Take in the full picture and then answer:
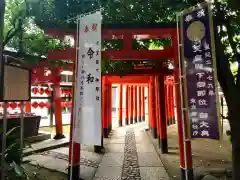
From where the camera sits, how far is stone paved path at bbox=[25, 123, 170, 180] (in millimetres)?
5586

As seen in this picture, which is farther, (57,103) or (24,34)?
(57,103)

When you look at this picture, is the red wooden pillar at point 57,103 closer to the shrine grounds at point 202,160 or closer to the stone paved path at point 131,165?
the stone paved path at point 131,165

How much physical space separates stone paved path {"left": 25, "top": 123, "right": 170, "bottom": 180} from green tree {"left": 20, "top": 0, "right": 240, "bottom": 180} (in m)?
2.35

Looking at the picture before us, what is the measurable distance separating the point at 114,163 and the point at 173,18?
4253 millimetres

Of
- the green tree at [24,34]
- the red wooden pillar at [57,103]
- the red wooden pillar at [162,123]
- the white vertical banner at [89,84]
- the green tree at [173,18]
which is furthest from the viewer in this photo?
the red wooden pillar at [57,103]

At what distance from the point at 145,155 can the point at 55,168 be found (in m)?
3.00

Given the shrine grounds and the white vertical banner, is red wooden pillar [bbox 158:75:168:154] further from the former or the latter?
the white vertical banner

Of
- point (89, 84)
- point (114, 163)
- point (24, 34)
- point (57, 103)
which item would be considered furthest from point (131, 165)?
point (57, 103)

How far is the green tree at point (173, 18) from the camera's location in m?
3.85

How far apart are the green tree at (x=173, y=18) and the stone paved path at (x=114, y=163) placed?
2.35 m

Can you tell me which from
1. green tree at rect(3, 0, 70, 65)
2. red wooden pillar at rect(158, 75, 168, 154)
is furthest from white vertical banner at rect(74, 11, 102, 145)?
red wooden pillar at rect(158, 75, 168, 154)

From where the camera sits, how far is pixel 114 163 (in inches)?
264

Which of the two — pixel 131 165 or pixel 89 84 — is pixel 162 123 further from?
pixel 89 84

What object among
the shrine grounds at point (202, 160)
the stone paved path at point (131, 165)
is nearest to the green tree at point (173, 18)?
the shrine grounds at point (202, 160)
